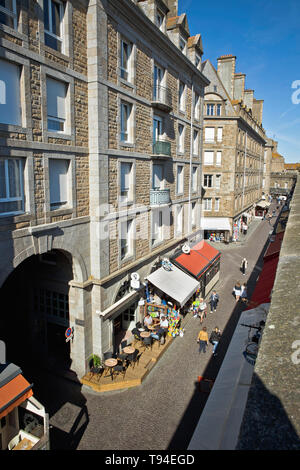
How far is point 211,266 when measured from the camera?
22.5 metres

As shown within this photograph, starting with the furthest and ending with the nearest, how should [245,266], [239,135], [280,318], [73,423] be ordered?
[239,135]
[245,266]
[73,423]
[280,318]

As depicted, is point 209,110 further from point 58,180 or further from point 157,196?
point 58,180

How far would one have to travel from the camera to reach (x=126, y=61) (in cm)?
1353

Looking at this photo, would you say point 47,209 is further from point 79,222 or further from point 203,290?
point 203,290

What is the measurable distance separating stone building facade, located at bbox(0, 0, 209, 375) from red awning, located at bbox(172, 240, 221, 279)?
177cm

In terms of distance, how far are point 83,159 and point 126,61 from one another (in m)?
5.21

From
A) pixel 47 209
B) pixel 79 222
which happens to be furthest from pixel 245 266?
pixel 47 209

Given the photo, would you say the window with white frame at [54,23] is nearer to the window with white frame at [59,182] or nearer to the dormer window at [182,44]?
the window with white frame at [59,182]

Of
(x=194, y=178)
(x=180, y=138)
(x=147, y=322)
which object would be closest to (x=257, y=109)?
(x=194, y=178)

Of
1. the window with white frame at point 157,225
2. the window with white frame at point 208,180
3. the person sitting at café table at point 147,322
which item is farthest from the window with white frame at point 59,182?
the window with white frame at point 208,180

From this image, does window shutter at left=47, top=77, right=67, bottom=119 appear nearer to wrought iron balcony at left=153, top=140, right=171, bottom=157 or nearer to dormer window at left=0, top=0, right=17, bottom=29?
dormer window at left=0, top=0, right=17, bottom=29

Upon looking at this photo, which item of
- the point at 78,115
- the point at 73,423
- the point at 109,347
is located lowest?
the point at 73,423

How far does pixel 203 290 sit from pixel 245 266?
21.9 feet

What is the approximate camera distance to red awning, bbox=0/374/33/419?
7926 mm
